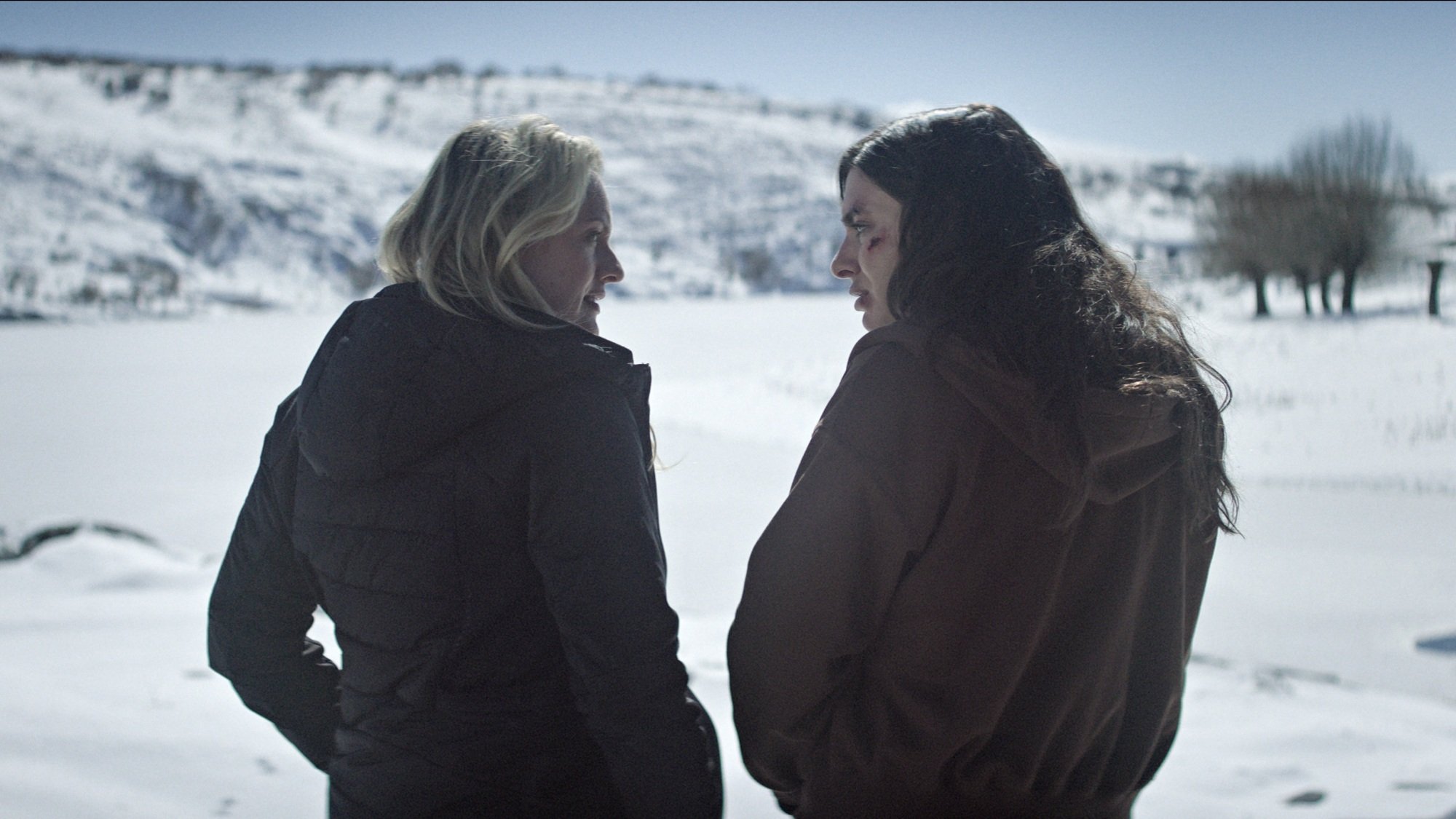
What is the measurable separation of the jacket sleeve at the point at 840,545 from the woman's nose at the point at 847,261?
10.6 inches

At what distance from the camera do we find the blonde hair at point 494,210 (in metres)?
1.41

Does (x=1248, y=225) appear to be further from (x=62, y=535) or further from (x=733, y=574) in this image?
(x=62, y=535)

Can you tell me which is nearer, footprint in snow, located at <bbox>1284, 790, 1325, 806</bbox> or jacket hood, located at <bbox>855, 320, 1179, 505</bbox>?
jacket hood, located at <bbox>855, 320, 1179, 505</bbox>

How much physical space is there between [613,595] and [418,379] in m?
0.38

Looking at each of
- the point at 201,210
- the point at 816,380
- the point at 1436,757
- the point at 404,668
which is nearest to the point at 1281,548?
the point at 1436,757

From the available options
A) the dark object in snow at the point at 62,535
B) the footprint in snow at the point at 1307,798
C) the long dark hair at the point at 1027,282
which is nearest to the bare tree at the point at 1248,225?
the footprint in snow at the point at 1307,798

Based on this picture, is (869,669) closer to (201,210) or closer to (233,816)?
(233,816)

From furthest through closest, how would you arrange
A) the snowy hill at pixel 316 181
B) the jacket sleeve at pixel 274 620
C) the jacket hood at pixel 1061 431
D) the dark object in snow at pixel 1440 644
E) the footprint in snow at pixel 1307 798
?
the snowy hill at pixel 316 181
the dark object in snow at pixel 1440 644
the footprint in snow at pixel 1307 798
the jacket sleeve at pixel 274 620
the jacket hood at pixel 1061 431

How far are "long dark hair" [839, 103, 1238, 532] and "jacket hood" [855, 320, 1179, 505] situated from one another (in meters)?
0.02

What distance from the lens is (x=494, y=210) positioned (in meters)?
1.42

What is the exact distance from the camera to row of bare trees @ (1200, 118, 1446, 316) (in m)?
21.2

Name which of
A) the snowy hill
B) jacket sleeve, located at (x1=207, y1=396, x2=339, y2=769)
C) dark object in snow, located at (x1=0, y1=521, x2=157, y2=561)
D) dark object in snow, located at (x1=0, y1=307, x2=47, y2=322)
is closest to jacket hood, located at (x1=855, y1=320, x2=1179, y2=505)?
jacket sleeve, located at (x1=207, y1=396, x2=339, y2=769)

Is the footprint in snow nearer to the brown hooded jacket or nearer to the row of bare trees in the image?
the brown hooded jacket

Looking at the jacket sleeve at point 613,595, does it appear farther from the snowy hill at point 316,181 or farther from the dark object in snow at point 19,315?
the dark object in snow at point 19,315
